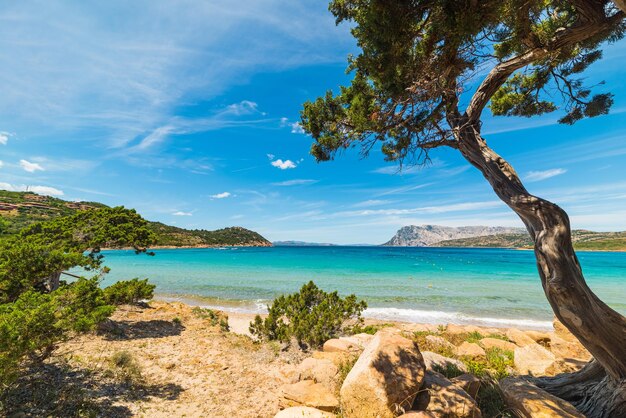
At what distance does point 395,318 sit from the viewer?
54.1 ft

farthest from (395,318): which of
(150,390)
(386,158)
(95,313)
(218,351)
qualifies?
(95,313)

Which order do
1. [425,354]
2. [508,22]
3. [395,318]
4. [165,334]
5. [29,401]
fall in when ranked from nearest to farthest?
[508,22] < [29,401] < [425,354] < [165,334] < [395,318]

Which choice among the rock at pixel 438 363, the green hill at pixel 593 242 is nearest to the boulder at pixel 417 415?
the rock at pixel 438 363

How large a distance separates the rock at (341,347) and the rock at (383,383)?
302cm

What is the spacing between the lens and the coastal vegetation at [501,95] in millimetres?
3670

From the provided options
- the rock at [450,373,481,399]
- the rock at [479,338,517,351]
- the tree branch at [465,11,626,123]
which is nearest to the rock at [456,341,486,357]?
the rock at [479,338,517,351]

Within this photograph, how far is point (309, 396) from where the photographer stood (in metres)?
5.27

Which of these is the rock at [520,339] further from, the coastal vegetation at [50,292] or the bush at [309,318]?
the coastal vegetation at [50,292]

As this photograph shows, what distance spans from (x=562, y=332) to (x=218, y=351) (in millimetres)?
13841

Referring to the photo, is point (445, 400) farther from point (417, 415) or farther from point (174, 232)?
point (174, 232)

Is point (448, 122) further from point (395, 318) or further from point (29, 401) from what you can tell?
point (395, 318)

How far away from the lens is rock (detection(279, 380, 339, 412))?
16.4ft

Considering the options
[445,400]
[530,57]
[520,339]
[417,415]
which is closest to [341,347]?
[445,400]

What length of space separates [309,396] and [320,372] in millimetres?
888
